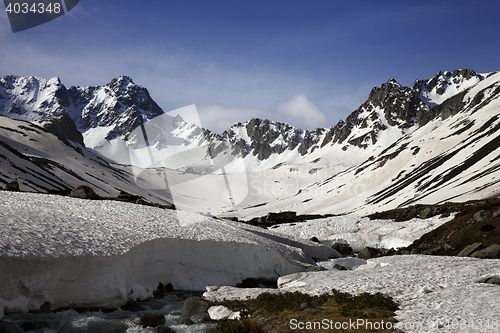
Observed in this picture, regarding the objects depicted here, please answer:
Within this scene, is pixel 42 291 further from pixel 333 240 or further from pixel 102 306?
pixel 333 240

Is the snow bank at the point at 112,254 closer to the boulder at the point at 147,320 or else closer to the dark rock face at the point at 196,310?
the boulder at the point at 147,320

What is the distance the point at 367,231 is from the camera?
5256 centimetres

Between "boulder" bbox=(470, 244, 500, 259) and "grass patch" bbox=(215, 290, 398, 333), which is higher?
"grass patch" bbox=(215, 290, 398, 333)

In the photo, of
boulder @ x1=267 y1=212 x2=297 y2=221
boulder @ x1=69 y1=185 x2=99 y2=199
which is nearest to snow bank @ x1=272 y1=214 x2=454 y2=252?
boulder @ x1=267 y1=212 x2=297 y2=221

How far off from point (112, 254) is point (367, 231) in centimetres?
4419

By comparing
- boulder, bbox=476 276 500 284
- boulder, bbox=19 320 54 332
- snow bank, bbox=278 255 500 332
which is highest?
boulder, bbox=19 320 54 332

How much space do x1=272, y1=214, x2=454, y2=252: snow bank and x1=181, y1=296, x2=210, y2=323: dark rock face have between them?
78.0ft

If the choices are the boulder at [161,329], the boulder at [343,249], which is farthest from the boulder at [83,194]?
the boulder at [343,249]

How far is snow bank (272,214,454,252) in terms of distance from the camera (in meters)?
45.0

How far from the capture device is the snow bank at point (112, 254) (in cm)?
1477

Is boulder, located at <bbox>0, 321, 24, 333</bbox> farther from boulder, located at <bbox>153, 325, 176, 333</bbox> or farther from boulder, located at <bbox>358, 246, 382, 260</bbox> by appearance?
boulder, located at <bbox>358, 246, 382, 260</bbox>

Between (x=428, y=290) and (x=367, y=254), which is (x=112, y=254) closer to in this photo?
(x=428, y=290)

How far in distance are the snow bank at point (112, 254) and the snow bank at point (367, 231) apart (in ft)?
49.8

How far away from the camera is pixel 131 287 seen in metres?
18.9
